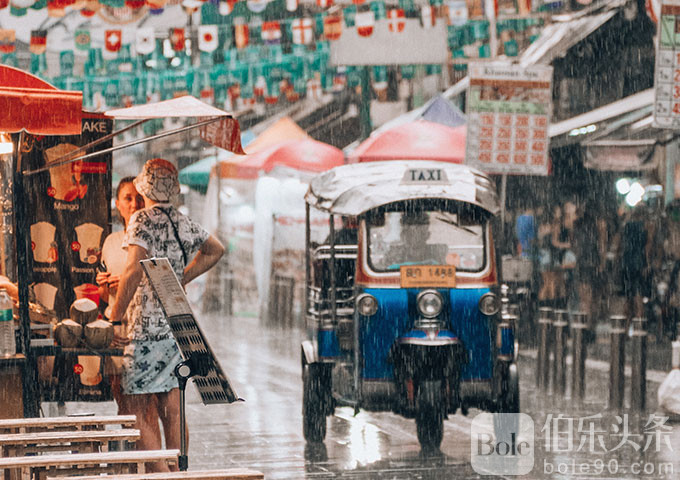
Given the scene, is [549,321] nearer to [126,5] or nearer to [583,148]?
[583,148]

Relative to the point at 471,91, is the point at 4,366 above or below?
below

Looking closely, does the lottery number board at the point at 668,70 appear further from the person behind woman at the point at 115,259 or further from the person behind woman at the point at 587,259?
the person behind woman at the point at 587,259

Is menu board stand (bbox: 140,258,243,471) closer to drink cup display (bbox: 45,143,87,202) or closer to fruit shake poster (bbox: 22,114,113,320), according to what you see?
fruit shake poster (bbox: 22,114,113,320)

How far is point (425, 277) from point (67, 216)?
9.68 feet

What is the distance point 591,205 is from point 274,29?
6332 millimetres

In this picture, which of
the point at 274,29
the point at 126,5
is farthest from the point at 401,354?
the point at 274,29

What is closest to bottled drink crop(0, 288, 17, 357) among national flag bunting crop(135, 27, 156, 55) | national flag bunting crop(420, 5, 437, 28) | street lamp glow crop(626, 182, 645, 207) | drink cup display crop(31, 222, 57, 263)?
drink cup display crop(31, 222, 57, 263)

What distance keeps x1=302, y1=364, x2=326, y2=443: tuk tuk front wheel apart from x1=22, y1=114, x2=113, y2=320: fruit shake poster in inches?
82.9

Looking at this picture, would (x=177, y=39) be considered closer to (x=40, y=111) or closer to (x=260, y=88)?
(x=260, y=88)

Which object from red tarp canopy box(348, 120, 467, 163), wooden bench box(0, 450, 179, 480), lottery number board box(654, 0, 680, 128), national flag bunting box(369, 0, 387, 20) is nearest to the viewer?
wooden bench box(0, 450, 179, 480)

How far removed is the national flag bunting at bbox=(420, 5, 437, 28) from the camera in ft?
59.4

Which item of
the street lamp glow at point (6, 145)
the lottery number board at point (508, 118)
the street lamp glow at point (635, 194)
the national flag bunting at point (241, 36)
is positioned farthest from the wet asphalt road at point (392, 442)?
the national flag bunting at point (241, 36)

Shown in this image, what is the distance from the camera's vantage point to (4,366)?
740 cm

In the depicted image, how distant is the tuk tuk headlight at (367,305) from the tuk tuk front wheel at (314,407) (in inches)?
32.4
